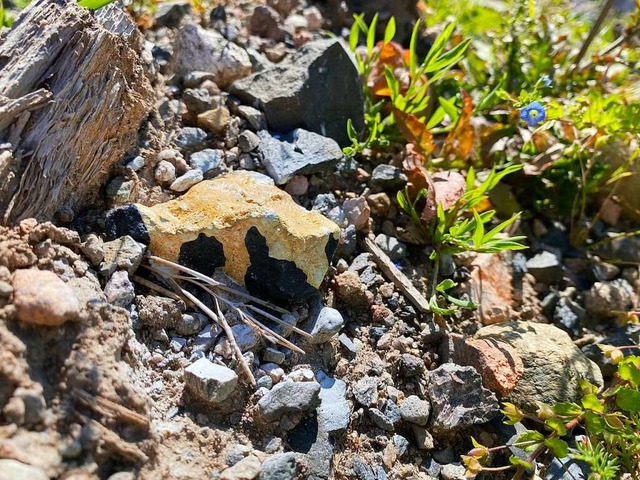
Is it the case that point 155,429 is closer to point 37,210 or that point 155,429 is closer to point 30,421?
point 30,421

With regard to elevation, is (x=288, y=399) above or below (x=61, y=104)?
below

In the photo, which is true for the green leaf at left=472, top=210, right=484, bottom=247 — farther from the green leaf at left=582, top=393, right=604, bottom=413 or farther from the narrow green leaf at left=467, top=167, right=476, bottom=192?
the green leaf at left=582, top=393, right=604, bottom=413

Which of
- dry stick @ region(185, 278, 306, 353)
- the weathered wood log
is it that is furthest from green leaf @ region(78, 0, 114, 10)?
dry stick @ region(185, 278, 306, 353)

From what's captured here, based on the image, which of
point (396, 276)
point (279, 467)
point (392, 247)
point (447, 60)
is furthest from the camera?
point (447, 60)

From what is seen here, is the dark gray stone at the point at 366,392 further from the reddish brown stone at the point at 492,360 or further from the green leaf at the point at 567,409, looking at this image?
the green leaf at the point at 567,409

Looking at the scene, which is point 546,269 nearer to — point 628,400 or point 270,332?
point 628,400

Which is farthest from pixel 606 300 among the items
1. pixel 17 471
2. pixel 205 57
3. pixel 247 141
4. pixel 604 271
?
pixel 17 471

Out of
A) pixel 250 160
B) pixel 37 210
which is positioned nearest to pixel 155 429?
pixel 37 210
